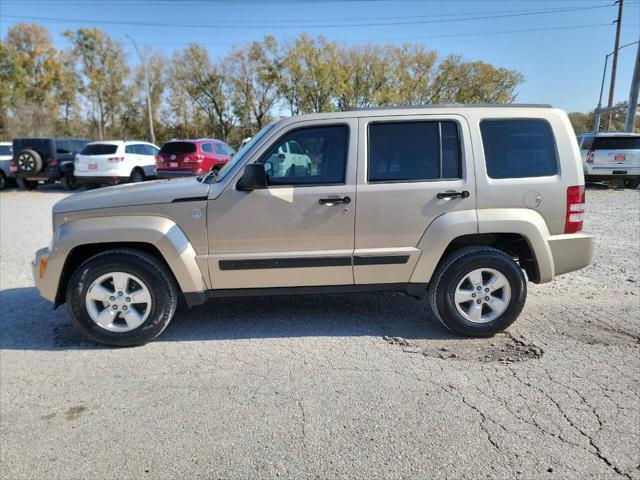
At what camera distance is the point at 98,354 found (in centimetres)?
375

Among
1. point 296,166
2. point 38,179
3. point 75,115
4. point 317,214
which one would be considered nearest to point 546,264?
point 317,214

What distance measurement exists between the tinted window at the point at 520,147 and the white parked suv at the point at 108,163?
48.3 feet

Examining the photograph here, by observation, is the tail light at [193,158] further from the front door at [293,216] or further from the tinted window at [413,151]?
the tinted window at [413,151]

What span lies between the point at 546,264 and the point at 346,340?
186 centimetres

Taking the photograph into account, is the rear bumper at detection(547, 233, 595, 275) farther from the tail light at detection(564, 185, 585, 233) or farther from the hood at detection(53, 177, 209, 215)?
the hood at detection(53, 177, 209, 215)

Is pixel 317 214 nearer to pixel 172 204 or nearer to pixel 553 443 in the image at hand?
pixel 172 204

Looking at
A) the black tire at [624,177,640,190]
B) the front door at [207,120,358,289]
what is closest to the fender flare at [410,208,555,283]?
the front door at [207,120,358,289]

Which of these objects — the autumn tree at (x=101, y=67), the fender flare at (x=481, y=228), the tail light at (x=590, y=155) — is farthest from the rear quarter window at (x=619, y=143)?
the autumn tree at (x=101, y=67)

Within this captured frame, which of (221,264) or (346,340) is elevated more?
(221,264)

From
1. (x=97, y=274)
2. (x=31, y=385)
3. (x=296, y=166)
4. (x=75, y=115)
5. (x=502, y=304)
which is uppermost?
(x=75, y=115)

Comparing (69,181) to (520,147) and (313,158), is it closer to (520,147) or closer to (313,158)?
(313,158)

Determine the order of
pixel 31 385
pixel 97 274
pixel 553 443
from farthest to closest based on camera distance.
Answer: pixel 97 274 < pixel 31 385 < pixel 553 443

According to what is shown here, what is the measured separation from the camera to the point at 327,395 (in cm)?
304

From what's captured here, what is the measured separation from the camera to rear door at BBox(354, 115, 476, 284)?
148 inches
